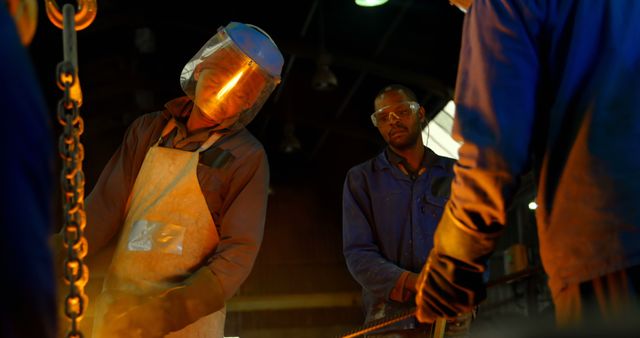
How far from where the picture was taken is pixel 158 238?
4.06m

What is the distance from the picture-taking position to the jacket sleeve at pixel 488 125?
264cm

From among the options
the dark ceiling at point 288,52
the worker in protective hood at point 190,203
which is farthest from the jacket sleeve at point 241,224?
the dark ceiling at point 288,52

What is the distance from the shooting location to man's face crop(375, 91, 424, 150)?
16.0 ft

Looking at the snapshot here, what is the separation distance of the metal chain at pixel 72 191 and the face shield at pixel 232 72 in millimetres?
1839

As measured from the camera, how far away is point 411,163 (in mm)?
4852

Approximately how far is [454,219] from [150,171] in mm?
1905

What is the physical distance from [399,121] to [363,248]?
2.66 ft

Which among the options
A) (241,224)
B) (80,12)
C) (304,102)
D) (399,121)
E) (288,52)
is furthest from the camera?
(304,102)

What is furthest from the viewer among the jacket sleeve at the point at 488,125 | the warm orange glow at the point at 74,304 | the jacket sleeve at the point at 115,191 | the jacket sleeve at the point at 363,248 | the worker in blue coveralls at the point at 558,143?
the jacket sleeve at the point at 363,248

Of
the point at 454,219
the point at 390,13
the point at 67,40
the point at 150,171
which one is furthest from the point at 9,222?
the point at 390,13

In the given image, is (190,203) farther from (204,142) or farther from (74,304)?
(74,304)

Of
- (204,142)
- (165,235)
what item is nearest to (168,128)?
(204,142)

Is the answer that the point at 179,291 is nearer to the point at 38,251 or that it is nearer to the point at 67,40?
the point at 67,40

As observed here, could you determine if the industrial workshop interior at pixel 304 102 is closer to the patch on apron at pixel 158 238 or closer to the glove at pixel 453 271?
the patch on apron at pixel 158 238
